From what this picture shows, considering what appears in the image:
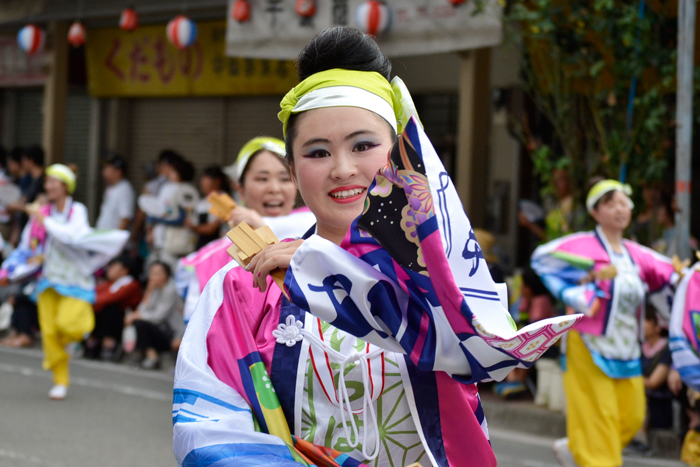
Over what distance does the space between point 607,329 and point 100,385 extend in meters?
4.67

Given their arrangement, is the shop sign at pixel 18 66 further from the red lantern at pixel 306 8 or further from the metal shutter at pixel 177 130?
the red lantern at pixel 306 8

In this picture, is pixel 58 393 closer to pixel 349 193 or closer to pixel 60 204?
pixel 60 204

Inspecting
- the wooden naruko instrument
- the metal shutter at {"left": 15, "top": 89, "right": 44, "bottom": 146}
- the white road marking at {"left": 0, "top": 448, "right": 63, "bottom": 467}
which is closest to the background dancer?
the white road marking at {"left": 0, "top": 448, "right": 63, "bottom": 467}

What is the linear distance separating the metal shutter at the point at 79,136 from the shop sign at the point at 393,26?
5.05 m

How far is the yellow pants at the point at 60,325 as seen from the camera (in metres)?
7.27

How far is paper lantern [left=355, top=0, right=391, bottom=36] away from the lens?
24.1ft

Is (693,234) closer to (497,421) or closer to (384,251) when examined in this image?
(497,421)

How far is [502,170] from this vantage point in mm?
9359

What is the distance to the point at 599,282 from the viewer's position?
17.8ft

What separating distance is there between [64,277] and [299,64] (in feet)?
20.0

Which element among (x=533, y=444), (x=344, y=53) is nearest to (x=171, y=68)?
(x=533, y=444)

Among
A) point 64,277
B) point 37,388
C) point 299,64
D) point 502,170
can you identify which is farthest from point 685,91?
point 37,388

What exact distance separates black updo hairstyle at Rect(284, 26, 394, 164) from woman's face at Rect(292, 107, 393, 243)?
72mm

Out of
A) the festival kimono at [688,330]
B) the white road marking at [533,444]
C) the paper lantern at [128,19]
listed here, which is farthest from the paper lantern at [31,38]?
the festival kimono at [688,330]
